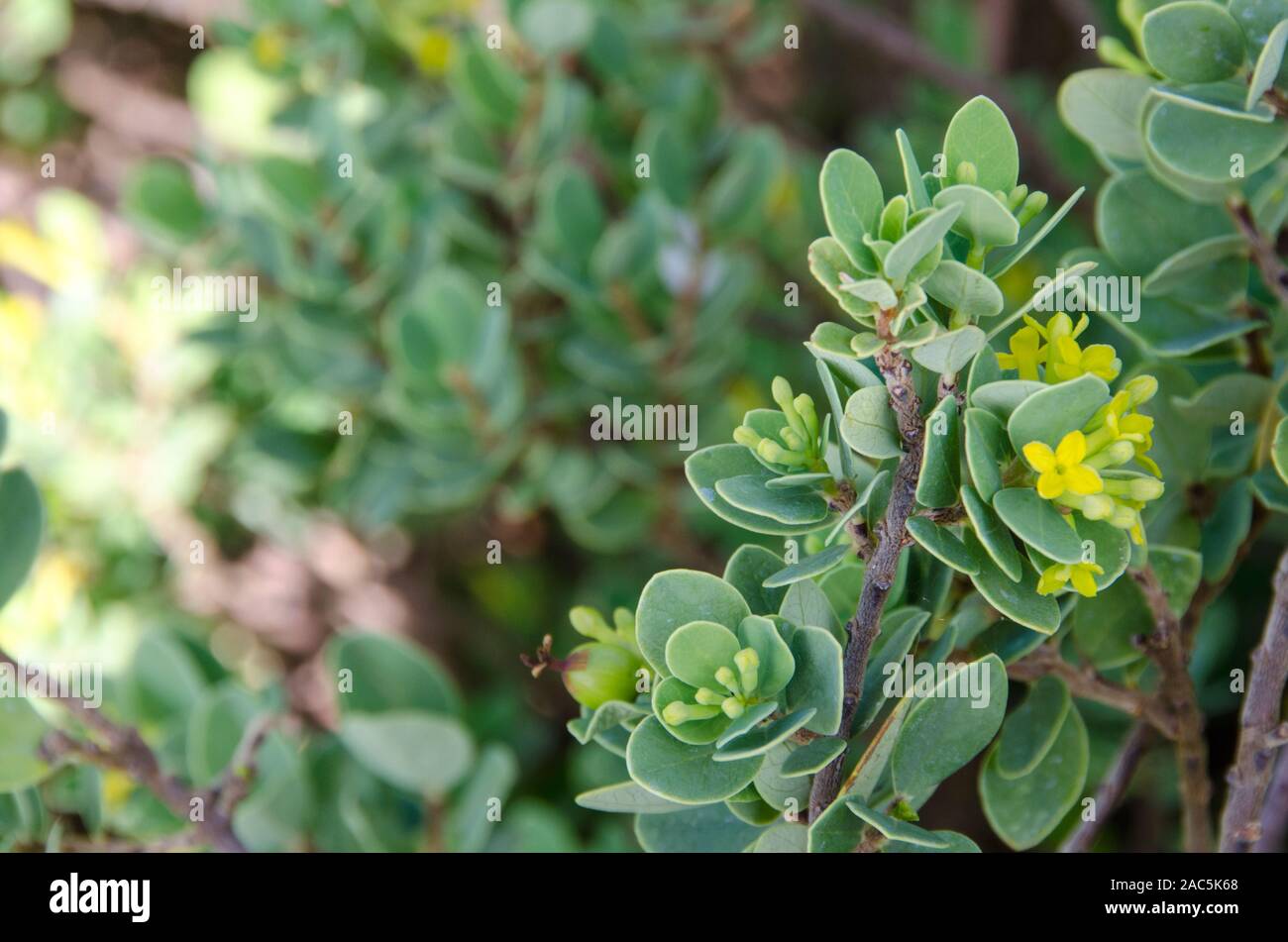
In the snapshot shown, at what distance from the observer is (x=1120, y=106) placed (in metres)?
0.70

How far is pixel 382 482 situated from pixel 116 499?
0.41 meters

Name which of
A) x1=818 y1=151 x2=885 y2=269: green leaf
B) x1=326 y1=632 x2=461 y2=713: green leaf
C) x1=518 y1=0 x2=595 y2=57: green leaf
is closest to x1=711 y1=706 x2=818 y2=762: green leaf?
x1=818 y1=151 x2=885 y2=269: green leaf

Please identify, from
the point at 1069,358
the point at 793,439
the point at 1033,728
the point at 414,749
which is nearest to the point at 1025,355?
the point at 1069,358

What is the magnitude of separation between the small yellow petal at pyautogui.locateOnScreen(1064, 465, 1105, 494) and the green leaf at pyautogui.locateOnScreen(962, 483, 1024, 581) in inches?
1.5

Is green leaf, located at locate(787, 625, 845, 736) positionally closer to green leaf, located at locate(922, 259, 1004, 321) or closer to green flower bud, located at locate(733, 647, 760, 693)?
green flower bud, located at locate(733, 647, 760, 693)

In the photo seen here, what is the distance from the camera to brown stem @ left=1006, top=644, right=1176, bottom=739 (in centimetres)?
64

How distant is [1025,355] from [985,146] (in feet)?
0.37

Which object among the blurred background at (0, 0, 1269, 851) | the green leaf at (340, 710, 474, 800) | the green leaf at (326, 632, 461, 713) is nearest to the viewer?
the green leaf at (340, 710, 474, 800)

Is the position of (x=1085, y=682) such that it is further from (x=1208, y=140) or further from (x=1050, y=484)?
(x=1208, y=140)
